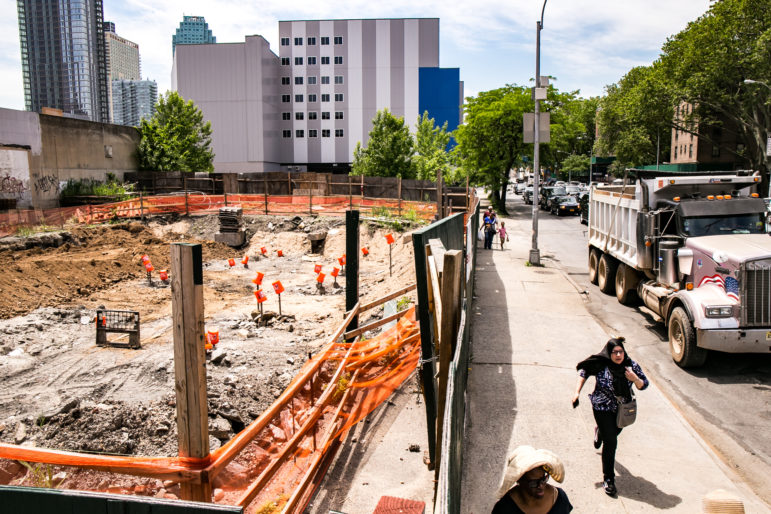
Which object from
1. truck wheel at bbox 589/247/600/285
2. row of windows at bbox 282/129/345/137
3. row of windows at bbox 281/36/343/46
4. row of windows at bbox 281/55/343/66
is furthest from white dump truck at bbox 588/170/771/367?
row of windows at bbox 281/36/343/46

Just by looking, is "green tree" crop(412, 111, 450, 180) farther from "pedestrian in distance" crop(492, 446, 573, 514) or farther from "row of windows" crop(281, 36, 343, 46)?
"pedestrian in distance" crop(492, 446, 573, 514)

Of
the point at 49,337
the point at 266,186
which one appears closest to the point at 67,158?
the point at 266,186

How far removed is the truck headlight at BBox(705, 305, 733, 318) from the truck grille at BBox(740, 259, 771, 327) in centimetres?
17

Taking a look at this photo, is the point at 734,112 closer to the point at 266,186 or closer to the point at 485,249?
the point at 485,249

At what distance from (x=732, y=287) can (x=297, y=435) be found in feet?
24.0

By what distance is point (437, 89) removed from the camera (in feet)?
250

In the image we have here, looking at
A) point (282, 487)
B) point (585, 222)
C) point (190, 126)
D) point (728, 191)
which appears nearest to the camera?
point (282, 487)

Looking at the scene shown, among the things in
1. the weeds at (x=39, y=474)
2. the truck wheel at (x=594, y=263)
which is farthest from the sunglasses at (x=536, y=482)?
the truck wheel at (x=594, y=263)

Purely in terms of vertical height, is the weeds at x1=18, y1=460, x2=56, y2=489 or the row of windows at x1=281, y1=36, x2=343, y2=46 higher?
the row of windows at x1=281, y1=36, x2=343, y2=46

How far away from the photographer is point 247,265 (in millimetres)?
24188

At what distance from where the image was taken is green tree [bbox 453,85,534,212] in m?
40.5

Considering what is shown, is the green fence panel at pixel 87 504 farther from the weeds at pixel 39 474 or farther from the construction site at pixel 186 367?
the weeds at pixel 39 474

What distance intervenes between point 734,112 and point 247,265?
42.2 m

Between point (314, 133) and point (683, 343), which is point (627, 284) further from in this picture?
point (314, 133)
